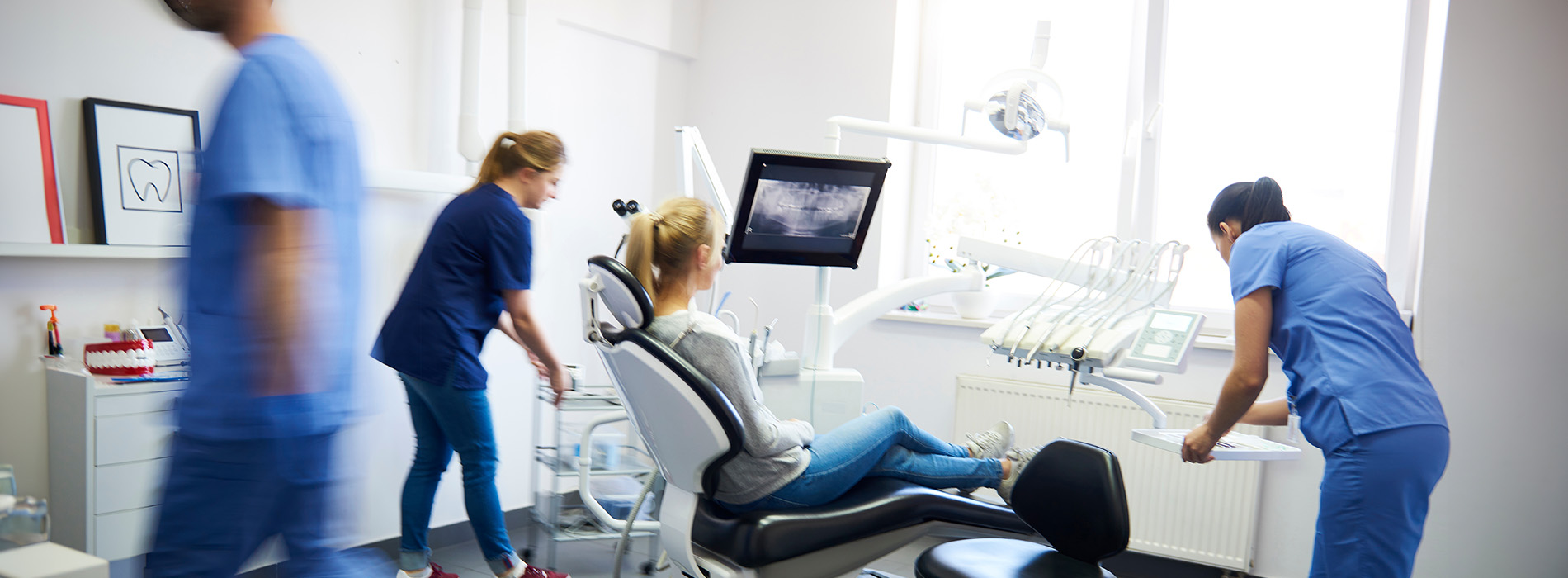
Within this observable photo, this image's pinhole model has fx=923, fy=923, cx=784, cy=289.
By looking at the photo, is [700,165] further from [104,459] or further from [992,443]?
[104,459]

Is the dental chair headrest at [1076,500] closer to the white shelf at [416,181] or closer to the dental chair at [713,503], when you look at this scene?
the dental chair at [713,503]

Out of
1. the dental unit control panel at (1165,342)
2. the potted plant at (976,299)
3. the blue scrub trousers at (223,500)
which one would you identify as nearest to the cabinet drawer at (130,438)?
the blue scrub trousers at (223,500)

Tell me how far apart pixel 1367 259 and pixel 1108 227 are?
1666 mm

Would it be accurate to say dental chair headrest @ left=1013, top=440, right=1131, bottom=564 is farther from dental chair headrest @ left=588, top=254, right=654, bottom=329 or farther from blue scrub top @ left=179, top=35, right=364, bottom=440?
blue scrub top @ left=179, top=35, right=364, bottom=440

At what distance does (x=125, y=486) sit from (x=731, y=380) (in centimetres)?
141

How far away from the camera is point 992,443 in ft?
8.10

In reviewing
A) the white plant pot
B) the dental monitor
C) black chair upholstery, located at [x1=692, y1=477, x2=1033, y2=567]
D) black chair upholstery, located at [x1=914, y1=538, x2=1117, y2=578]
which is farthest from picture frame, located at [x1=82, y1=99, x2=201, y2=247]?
the white plant pot

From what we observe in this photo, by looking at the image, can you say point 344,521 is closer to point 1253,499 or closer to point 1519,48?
point 1253,499

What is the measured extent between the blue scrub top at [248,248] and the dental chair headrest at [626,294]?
2.74ft

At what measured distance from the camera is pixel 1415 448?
5.48 feet

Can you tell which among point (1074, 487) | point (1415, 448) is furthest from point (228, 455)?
point (1415, 448)

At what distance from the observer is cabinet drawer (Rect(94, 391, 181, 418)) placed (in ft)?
6.56

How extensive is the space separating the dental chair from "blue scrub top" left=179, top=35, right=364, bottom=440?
0.82 metres

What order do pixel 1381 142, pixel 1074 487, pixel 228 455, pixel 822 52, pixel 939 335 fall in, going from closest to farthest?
pixel 228 455 < pixel 1074 487 < pixel 1381 142 < pixel 939 335 < pixel 822 52
